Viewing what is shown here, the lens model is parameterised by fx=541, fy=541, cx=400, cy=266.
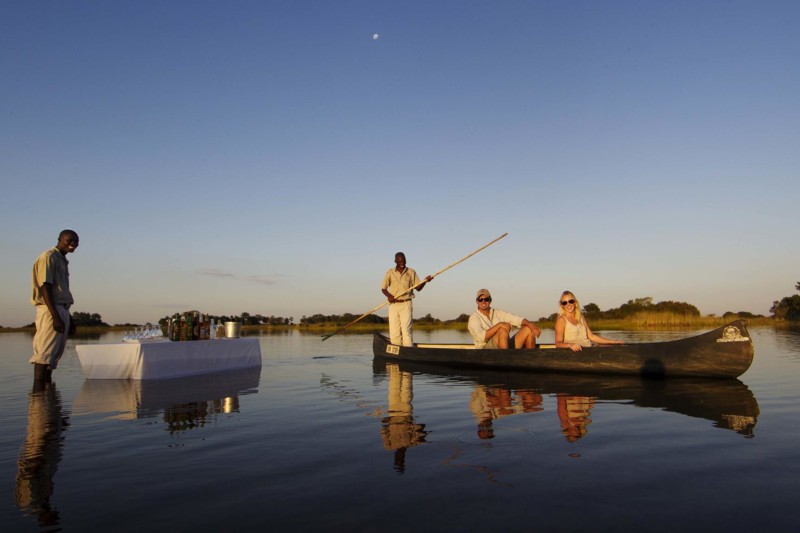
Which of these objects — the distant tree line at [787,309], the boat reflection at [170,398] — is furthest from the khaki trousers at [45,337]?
the distant tree line at [787,309]

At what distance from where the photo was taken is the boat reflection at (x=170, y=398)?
5.28m

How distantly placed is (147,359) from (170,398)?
89.7 inches

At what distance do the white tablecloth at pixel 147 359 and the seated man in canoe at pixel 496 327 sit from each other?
5011mm

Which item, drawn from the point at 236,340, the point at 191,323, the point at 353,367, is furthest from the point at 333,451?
the point at 353,367

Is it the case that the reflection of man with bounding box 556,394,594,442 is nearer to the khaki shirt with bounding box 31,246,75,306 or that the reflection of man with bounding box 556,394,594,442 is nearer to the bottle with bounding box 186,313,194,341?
the bottle with bounding box 186,313,194,341

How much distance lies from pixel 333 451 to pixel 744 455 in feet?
8.76

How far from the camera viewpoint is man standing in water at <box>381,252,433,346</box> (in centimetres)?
1312

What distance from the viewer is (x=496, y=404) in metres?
5.81

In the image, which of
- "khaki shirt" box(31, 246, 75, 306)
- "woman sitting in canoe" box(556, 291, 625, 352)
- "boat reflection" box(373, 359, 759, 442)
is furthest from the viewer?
"woman sitting in canoe" box(556, 291, 625, 352)

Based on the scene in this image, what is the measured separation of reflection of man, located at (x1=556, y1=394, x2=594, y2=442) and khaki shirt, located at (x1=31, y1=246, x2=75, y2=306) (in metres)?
6.43

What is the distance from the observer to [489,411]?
5320 mm

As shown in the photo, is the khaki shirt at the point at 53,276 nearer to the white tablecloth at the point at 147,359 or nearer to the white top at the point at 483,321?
the white tablecloth at the point at 147,359

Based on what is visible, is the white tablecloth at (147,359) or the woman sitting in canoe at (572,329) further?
the woman sitting in canoe at (572,329)

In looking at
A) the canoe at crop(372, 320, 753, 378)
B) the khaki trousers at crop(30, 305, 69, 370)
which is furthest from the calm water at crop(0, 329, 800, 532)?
the canoe at crop(372, 320, 753, 378)
